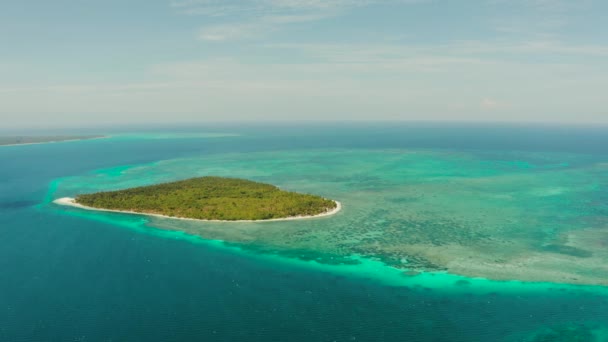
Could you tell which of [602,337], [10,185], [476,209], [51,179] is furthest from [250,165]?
[602,337]

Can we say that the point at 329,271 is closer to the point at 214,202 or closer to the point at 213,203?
the point at 213,203

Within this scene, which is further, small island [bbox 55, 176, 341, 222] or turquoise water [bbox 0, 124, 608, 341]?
small island [bbox 55, 176, 341, 222]

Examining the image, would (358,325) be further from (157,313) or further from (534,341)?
(157,313)

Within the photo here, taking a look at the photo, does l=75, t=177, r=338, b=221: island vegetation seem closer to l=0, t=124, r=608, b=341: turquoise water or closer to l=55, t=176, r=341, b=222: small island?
l=55, t=176, r=341, b=222: small island

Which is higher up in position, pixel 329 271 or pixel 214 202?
pixel 214 202

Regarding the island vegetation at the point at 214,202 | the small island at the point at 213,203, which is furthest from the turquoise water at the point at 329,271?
the island vegetation at the point at 214,202

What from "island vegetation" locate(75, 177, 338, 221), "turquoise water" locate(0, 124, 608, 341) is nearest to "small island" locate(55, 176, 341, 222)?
"island vegetation" locate(75, 177, 338, 221)

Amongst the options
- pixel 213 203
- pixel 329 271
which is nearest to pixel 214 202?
pixel 213 203

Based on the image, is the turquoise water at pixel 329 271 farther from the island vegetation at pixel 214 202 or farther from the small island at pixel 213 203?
the island vegetation at pixel 214 202
